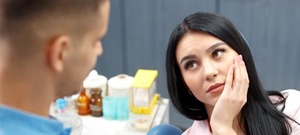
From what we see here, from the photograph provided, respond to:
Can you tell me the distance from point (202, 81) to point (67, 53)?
85cm

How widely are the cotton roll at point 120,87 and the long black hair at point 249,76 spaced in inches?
16.9

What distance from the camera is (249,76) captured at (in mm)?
1564

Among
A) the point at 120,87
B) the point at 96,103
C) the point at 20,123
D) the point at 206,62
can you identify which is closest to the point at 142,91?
the point at 120,87

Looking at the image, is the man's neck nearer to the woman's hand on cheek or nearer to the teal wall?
the woman's hand on cheek

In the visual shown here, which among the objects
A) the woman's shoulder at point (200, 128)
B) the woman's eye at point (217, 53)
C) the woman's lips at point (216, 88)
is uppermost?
the woman's eye at point (217, 53)

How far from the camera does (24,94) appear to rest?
70cm

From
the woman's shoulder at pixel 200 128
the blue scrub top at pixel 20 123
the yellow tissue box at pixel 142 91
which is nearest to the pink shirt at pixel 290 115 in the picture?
the woman's shoulder at pixel 200 128

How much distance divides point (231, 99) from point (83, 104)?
0.83m

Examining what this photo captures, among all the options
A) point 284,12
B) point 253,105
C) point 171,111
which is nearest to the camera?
point 253,105

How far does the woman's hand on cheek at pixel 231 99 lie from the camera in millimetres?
1457

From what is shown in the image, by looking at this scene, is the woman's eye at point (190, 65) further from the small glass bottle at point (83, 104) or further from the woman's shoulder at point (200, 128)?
the small glass bottle at point (83, 104)

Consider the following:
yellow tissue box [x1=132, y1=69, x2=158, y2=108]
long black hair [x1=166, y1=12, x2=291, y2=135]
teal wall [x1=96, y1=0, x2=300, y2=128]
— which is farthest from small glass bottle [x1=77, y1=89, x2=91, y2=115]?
teal wall [x1=96, y1=0, x2=300, y2=128]

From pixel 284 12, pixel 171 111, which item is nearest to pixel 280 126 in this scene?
pixel 284 12

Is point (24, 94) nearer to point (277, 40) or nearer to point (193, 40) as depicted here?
point (193, 40)
